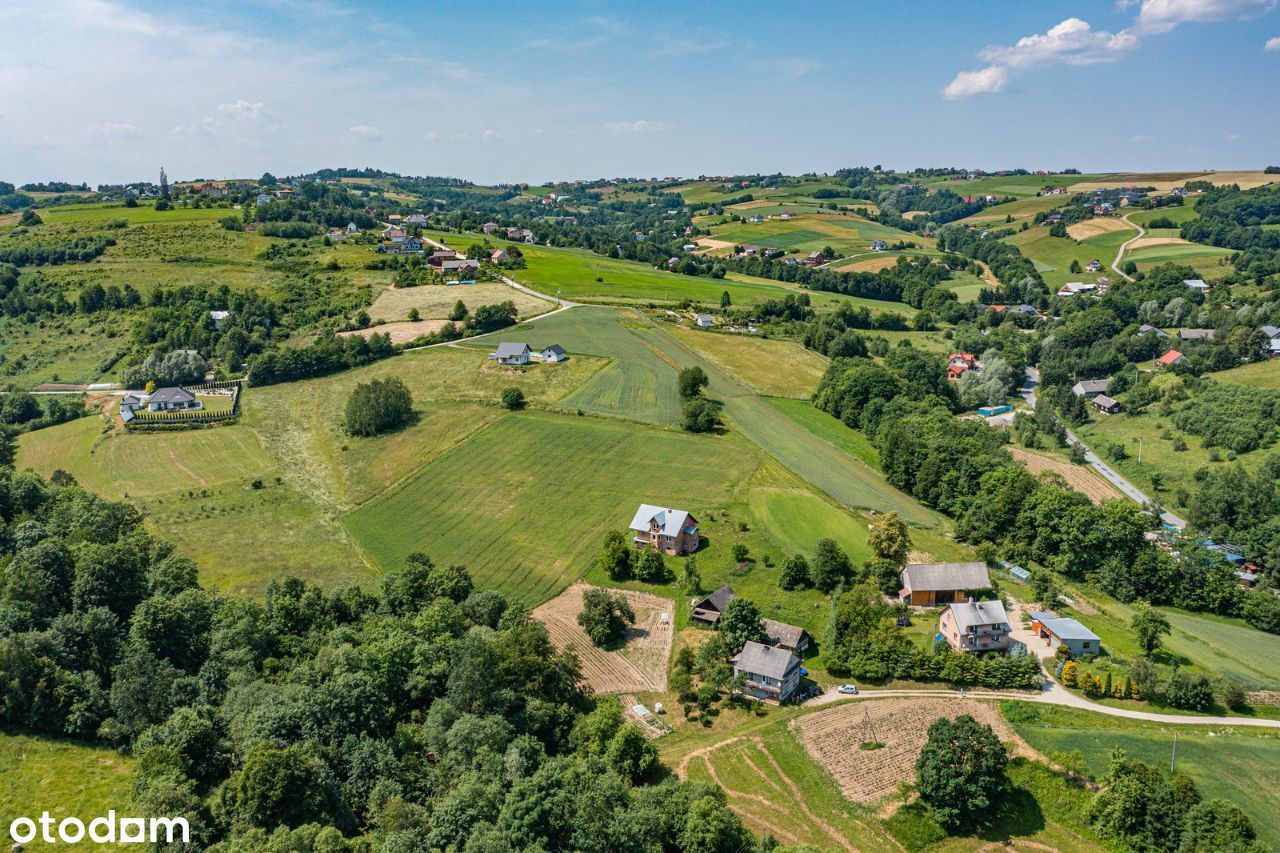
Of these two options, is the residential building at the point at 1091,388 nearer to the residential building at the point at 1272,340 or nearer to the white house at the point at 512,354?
the residential building at the point at 1272,340

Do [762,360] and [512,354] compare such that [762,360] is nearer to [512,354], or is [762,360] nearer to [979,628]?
[512,354]

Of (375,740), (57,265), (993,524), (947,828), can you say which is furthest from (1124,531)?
(57,265)

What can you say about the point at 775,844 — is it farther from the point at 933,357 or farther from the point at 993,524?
the point at 933,357

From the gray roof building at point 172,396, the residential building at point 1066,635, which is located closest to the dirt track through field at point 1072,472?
the residential building at point 1066,635

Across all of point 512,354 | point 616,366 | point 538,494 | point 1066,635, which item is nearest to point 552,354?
point 512,354

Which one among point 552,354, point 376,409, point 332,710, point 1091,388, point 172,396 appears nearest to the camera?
point 332,710

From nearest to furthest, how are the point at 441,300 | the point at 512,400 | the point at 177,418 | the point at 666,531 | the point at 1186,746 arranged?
the point at 1186,746
the point at 666,531
the point at 177,418
the point at 512,400
the point at 441,300

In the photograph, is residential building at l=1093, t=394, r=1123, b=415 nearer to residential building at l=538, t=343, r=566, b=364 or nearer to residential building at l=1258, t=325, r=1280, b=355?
residential building at l=1258, t=325, r=1280, b=355
